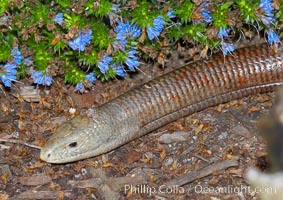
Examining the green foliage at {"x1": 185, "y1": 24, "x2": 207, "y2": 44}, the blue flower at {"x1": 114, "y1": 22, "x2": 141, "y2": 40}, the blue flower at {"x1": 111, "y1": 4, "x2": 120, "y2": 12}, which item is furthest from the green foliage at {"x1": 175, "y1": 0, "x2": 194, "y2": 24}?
the blue flower at {"x1": 111, "y1": 4, "x2": 120, "y2": 12}

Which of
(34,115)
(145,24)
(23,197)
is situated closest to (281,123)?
(145,24)

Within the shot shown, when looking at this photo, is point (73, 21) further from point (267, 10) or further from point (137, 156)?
point (267, 10)

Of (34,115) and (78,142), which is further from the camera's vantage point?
(34,115)

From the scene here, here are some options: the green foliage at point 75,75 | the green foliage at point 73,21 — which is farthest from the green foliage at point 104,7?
the green foliage at point 75,75

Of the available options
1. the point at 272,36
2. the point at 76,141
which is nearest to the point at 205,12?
the point at 272,36

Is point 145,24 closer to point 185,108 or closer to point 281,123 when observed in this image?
point 185,108

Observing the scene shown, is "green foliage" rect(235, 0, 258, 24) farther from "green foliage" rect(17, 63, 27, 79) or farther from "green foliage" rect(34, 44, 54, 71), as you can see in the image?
"green foliage" rect(17, 63, 27, 79)

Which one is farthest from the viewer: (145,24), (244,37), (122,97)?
(244,37)

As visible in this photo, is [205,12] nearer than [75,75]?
Yes
